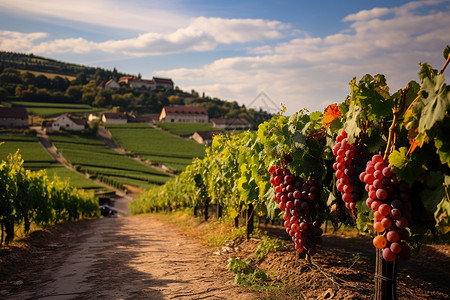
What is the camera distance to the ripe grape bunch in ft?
7.55

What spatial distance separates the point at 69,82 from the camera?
135 metres

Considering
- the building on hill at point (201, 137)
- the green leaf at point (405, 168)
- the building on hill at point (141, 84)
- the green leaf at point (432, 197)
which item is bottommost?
the building on hill at point (201, 137)

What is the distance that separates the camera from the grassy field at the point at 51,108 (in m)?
94.8

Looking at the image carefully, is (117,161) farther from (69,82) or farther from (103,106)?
(69,82)

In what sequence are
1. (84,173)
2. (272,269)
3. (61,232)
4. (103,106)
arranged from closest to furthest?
(272,269) < (61,232) < (84,173) < (103,106)

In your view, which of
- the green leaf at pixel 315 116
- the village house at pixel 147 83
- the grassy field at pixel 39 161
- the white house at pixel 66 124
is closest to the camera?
the green leaf at pixel 315 116

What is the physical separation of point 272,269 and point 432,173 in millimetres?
3087

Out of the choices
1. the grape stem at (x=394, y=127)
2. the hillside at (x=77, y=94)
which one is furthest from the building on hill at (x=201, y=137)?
the grape stem at (x=394, y=127)

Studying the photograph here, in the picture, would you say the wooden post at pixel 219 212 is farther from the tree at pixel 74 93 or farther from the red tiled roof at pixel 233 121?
the tree at pixel 74 93

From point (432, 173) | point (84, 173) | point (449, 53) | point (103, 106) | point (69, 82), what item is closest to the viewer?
point (449, 53)

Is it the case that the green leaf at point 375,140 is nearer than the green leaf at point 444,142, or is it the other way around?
the green leaf at point 444,142

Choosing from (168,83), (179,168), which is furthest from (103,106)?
(179,168)

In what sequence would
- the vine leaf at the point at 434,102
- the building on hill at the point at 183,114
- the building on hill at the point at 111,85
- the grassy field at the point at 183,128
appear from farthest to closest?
the building on hill at the point at 111,85, the building on hill at the point at 183,114, the grassy field at the point at 183,128, the vine leaf at the point at 434,102

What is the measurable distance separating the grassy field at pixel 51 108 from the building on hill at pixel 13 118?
17687 mm
